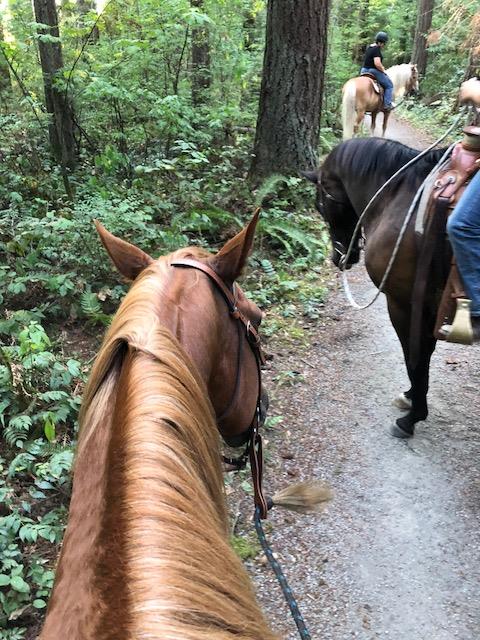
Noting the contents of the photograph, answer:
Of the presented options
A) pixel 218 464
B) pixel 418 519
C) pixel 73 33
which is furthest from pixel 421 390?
pixel 73 33

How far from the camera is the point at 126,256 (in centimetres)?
178

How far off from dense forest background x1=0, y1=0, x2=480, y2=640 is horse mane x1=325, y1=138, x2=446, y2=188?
1.90 m

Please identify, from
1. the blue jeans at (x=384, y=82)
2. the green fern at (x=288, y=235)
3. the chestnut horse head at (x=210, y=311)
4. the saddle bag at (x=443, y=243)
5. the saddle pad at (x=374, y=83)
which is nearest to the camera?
the chestnut horse head at (x=210, y=311)

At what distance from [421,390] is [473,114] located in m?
1.99

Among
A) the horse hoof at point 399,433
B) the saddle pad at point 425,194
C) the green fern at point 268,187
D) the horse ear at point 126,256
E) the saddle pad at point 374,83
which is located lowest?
the horse hoof at point 399,433

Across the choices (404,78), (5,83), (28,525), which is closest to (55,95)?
(5,83)

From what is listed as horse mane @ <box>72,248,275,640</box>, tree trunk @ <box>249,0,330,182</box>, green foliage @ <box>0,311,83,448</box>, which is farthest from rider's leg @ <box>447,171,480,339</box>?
tree trunk @ <box>249,0,330,182</box>

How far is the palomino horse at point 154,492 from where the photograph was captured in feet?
2.70

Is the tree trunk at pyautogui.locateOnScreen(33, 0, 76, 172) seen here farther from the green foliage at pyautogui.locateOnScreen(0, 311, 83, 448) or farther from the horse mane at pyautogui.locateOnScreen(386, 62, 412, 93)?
the horse mane at pyautogui.locateOnScreen(386, 62, 412, 93)

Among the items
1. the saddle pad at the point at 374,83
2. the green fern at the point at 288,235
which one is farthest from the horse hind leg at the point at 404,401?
the saddle pad at the point at 374,83

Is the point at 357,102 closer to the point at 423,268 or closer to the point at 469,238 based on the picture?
the point at 423,268

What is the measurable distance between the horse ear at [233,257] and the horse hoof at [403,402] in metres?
3.01

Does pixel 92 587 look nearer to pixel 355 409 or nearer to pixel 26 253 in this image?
pixel 355 409

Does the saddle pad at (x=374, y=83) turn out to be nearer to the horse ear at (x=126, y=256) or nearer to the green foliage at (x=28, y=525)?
the green foliage at (x=28, y=525)
